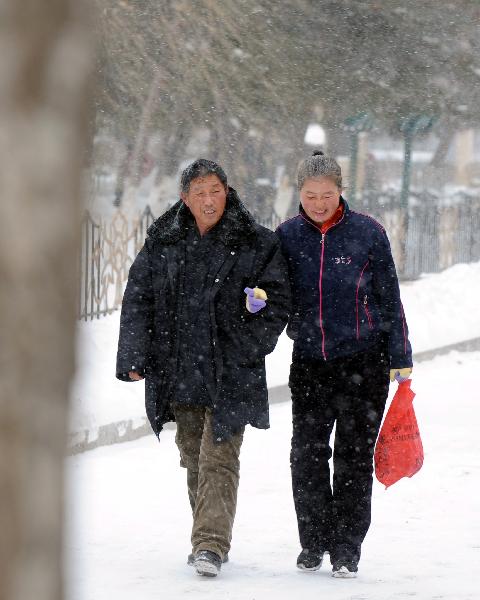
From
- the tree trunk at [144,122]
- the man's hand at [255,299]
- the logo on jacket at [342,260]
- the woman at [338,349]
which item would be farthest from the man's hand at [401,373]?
the tree trunk at [144,122]

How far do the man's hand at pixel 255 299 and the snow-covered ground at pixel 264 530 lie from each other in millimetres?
944

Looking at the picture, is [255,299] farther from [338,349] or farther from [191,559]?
[191,559]

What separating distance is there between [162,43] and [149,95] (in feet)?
4.60

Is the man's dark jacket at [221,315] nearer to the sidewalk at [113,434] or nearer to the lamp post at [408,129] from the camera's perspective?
the sidewalk at [113,434]

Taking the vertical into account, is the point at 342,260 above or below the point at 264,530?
above

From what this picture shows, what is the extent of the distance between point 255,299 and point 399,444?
0.80m

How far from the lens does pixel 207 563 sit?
5.24m

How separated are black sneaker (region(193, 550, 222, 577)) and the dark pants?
371mm

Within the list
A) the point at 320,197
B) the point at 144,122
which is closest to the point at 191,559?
the point at 320,197

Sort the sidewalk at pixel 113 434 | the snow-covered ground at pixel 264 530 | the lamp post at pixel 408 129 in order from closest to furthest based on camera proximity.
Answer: the snow-covered ground at pixel 264 530
the sidewalk at pixel 113 434
the lamp post at pixel 408 129

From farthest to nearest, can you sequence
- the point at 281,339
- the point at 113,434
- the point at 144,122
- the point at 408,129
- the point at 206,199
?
the point at 408,129, the point at 144,122, the point at 281,339, the point at 113,434, the point at 206,199

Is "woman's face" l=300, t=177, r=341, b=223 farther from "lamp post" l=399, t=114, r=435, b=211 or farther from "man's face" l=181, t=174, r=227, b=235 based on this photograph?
"lamp post" l=399, t=114, r=435, b=211

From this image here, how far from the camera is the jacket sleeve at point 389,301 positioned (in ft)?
17.2

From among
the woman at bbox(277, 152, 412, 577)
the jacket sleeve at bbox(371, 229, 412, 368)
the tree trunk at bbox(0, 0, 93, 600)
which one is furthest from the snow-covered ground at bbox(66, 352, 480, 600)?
the tree trunk at bbox(0, 0, 93, 600)
